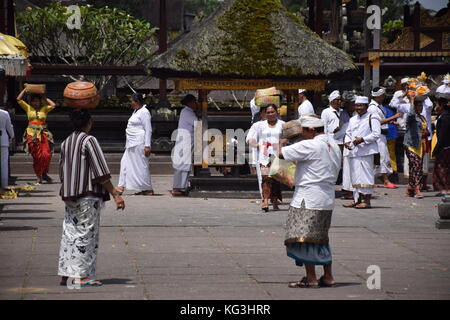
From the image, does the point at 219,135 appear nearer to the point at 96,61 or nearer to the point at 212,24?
the point at 212,24

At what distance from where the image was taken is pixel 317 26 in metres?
24.1

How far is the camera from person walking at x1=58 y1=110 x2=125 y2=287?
911 centimetres

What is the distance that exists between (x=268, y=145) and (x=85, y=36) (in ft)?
75.2

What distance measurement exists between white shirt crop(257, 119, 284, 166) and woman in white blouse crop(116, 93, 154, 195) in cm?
324

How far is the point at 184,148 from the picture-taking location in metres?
18.8

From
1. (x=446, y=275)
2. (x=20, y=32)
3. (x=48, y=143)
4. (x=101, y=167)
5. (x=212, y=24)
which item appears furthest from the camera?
(x=20, y=32)

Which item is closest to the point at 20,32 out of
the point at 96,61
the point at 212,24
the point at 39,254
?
the point at 96,61

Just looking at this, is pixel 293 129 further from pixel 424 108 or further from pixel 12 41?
pixel 424 108

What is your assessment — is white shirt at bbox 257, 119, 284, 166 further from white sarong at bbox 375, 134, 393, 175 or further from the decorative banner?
white sarong at bbox 375, 134, 393, 175

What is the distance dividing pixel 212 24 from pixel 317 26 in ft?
18.6

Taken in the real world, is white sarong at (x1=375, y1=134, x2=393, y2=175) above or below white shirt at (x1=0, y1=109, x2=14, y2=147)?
below

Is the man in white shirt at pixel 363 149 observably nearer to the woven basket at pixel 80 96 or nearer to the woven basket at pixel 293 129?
the woven basket at pixel 293 129

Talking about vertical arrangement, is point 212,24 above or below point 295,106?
above

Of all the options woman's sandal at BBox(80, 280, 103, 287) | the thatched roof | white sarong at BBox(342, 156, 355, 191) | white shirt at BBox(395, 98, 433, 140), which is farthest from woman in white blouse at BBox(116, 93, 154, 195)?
woman's sandal at BBox(80, 280, 103, 287)
